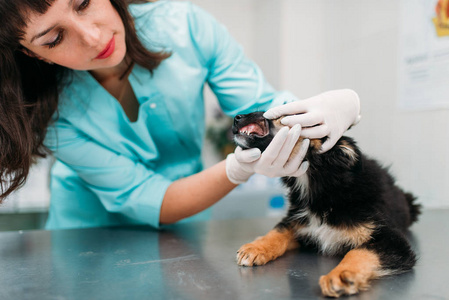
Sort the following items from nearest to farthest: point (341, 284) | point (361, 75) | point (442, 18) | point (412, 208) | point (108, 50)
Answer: point (341, 284), point (108, 50), point (412, 208), point (442, 18), point (361, 75)

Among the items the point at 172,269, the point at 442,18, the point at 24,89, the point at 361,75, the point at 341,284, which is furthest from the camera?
the point at 361,75


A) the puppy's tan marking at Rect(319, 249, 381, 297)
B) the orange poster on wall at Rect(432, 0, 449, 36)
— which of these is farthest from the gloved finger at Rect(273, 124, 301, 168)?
the orange poster on wall at Rect(432, 0, 449, 36)

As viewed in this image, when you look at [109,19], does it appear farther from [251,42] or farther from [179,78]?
[251,42]

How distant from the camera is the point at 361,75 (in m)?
2.80

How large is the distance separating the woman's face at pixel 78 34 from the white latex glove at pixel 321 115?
0.63m

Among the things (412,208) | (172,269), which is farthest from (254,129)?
(412,208)

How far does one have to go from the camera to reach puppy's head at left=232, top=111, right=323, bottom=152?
115 cm

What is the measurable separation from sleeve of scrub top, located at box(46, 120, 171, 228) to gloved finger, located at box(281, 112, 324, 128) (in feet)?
2.14

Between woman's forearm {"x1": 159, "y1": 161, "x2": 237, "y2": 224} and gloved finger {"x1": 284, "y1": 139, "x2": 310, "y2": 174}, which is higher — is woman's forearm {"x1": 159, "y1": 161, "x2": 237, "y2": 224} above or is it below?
below

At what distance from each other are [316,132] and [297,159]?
0.10m

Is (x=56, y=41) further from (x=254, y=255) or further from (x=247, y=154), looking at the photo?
(x=254, y=255)

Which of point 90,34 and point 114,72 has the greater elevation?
point 90,34

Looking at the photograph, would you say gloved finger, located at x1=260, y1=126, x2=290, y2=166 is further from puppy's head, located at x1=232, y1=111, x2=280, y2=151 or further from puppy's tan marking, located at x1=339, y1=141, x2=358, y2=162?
puppy's tan marking, located at x1=339, y1=141, x2=358, y2=162

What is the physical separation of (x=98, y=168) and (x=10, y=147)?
1.10ft
